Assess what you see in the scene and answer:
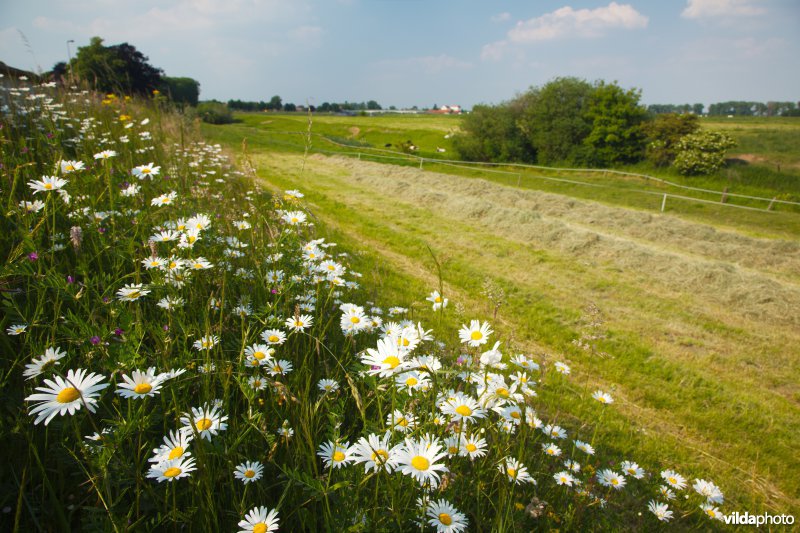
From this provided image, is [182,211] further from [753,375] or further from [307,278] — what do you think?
[753,375]

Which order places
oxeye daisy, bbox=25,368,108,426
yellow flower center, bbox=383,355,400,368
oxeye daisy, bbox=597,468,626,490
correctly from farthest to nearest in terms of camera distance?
oxeye daisy, bbox=597,468,626,490, yellow flower center, bbox=383,355,400,368, oxeye daisy, bbox=25,368,108,426

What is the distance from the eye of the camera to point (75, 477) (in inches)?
57.6

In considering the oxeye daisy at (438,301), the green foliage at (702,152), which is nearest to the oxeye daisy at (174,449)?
the oxeye daisy at (438,301)

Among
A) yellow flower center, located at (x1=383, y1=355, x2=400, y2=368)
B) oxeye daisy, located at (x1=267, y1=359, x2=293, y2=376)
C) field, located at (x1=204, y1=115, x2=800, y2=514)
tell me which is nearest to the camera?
yellow flower center, located at (x1=383, y1=355, x2=400, y2=368)

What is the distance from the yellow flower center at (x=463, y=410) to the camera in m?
1.32

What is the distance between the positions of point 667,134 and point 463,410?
103 feet

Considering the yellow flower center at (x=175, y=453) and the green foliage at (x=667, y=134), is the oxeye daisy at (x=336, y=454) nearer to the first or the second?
the yellow flower center at (x=175, y=453)

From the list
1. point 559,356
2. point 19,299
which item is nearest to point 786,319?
point 559,356

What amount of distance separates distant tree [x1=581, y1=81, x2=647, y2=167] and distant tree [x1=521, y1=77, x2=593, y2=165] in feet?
3.00

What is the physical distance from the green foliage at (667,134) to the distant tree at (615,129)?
1218 mm

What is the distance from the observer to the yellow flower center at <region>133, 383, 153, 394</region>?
4.02ft

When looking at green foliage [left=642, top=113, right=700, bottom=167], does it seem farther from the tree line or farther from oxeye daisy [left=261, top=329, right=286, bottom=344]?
oxeye daisy [left=261, top=329, right=286, bottom=344]

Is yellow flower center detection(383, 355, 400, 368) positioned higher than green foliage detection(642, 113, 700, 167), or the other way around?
green foliage detection(642, 113, 700, 167)

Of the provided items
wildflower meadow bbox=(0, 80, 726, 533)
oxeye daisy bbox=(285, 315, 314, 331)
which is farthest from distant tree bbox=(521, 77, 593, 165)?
oxeye daisy bbox=(285, 315, 314, 331)
